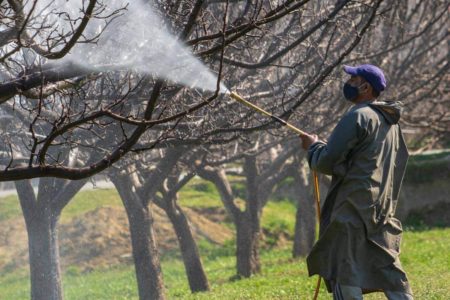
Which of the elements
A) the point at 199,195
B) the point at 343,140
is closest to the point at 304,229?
the point at 199,195

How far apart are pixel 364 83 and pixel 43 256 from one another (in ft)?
28.7

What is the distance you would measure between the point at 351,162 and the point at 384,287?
33.7 inches

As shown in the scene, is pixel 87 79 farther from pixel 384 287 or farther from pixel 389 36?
pixel 389 36

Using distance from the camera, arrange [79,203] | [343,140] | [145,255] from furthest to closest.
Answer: [79,203], [145,255], [343,140]

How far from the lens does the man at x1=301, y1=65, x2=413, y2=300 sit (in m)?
7.21

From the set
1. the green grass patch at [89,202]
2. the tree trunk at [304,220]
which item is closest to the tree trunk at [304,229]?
the tree trunk at [304,220]

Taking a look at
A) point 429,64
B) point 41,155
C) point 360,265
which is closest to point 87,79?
point 41,155

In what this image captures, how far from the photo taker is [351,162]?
730 centimetres

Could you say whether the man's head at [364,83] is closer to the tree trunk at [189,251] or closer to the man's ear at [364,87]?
the man's ear at [364,87]

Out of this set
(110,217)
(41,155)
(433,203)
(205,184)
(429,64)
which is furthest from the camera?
(205,184)

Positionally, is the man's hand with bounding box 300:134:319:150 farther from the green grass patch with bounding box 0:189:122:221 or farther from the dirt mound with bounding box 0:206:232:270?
the green grass patch with bounding box 0:189:122:221

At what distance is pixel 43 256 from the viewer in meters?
15.3

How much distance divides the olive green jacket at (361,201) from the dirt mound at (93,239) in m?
19.5

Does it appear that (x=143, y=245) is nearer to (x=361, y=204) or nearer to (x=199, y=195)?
(x=361, y=204)
